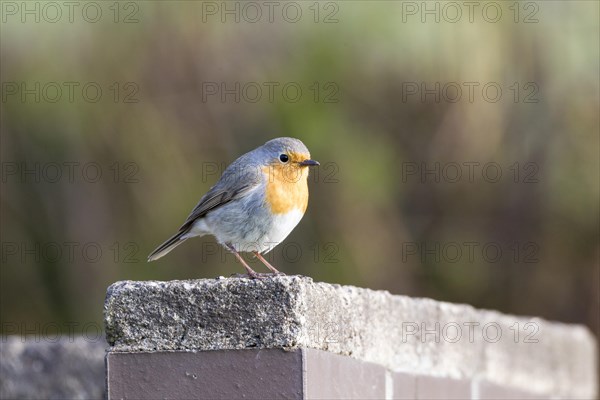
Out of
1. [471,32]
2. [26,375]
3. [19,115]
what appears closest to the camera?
[26,375]

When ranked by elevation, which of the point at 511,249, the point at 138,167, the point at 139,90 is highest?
the point at 139,90

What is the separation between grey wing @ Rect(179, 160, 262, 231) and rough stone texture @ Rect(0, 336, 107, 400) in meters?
0.88

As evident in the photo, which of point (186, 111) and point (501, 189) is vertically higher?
point (186, 111)

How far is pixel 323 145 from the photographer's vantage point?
8.92 meters

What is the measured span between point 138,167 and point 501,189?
328 centimetres

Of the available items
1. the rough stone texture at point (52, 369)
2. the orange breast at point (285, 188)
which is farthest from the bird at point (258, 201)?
the rough stone texture at point (52, 369)

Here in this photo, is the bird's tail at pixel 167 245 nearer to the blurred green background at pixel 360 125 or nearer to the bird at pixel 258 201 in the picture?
the bird at pixel 258 201

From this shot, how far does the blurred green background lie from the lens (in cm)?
880

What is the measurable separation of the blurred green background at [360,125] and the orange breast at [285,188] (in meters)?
3.74

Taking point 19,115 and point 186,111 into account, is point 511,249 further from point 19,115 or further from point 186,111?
point 19,115

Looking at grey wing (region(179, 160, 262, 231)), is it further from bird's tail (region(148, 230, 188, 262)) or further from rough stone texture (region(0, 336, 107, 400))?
rough stone texture (region(0, 336, 107, 400))

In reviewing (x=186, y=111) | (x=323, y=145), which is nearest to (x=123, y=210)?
(x=186, y=111)

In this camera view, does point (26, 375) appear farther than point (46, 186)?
No

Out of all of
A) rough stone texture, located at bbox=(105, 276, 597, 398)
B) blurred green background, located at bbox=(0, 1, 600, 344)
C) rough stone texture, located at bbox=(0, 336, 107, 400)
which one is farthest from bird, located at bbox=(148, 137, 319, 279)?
blurred green background, located at bbox=(0, 1, 600, 344)
